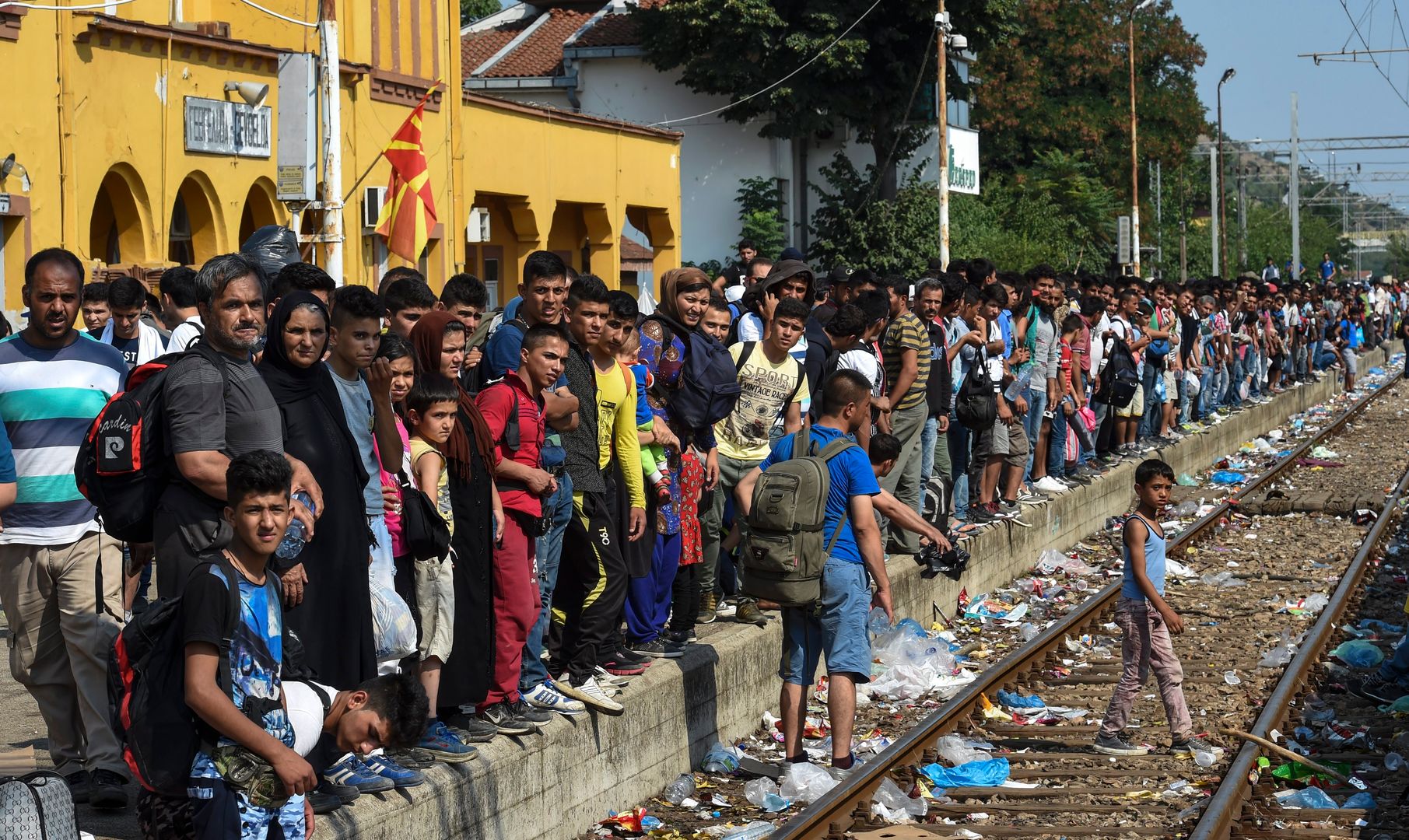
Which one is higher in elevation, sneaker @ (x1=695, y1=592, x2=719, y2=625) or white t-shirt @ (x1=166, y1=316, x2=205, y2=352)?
white t-shirt @ (x1=166, y1=316, x2=205, y2=352)

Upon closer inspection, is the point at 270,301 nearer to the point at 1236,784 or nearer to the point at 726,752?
the point at 726,752

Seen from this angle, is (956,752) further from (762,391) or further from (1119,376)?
(1119,376)

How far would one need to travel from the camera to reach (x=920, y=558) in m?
12.5

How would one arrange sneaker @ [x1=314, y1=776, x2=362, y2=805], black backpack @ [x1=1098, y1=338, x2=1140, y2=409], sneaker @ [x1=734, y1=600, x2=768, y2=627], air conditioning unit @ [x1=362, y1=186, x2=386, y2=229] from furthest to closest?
air conditioning unit @ [x1=362, y1=186, x2=386, y2=229] → black backpack @ [x1=1098, y1=338, x2=1140, y2=409] → sneaker @ [x1=734, y1=600, x2=768, y2=627] → sneaker @ [x1=314, y1=776, x2=362, y2=805]

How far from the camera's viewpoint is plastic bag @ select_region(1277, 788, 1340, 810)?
8188mm

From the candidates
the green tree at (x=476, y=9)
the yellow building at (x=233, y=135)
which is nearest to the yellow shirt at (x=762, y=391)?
the yellow building at (x=233, y=135)

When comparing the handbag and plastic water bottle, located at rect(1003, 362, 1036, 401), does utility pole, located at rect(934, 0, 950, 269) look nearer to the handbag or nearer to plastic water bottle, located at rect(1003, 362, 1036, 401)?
plastic water bottle, located at rect(1003, 362, 1036, 401)

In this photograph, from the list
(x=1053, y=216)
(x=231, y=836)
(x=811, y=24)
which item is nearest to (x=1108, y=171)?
(x=1053, y=216)

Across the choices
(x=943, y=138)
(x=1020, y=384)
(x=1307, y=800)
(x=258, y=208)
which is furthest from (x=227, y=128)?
(x=1307, y=800)

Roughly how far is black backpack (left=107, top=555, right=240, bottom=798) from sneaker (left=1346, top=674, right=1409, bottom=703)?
7595mm

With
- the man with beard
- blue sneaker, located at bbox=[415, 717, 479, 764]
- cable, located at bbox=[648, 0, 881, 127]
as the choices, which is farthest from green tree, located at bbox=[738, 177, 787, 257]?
the man with beard

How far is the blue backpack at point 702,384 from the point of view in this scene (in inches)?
370

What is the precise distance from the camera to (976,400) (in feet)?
46.8

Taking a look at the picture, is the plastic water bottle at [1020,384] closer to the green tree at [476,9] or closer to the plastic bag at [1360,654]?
the plastic bag at [1360,654]
